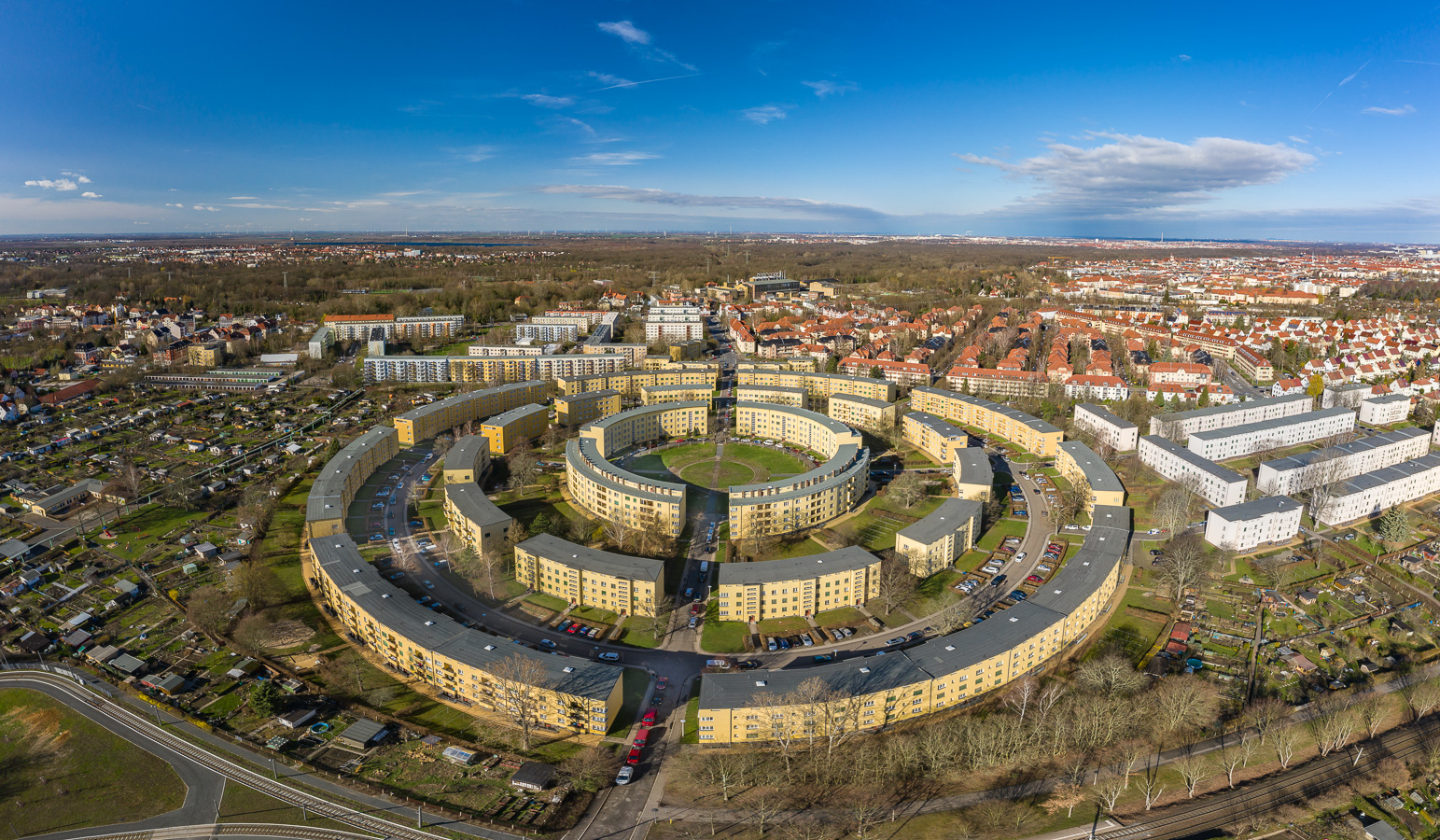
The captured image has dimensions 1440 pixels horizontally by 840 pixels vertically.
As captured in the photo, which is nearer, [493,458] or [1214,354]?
[493,458]

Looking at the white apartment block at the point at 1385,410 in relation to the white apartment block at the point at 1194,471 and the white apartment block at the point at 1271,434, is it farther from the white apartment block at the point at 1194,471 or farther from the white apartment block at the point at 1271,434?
the white apartment block at the point at 1194,471

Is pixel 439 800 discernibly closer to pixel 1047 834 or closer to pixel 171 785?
pixel 171 785

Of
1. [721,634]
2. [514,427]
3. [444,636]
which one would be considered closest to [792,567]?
[721,634]

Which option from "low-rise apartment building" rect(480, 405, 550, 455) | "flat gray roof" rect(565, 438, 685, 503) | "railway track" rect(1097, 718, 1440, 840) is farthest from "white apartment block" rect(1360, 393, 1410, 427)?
"low-rise apartment building" rect(480, 405, 550, 455)

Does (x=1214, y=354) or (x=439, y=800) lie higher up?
(x=1214, y=354)

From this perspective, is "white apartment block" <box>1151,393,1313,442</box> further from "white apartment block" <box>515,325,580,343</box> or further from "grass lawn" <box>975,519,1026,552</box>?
"white apartment block" <box>515,325,580,343</box>

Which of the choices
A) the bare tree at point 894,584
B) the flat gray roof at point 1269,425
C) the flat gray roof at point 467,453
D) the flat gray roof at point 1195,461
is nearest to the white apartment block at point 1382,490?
the flat gray roof at point 1195,461

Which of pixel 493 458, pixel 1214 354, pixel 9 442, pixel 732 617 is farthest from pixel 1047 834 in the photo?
pixel 1214 354

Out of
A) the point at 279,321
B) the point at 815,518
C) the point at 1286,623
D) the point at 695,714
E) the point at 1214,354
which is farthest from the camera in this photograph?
the point at 279,321
